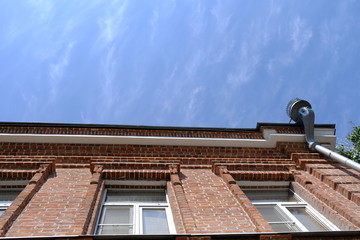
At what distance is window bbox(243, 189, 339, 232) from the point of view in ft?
20.2

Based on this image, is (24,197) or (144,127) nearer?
(24,197)

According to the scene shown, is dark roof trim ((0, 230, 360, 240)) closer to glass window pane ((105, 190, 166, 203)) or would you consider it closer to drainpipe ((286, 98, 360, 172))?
glass window pane ((105, 190, 166, 203))

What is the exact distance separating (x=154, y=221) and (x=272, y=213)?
251 cm

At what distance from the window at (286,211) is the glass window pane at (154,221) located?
6.80 ft

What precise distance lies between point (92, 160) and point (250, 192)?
3810mm

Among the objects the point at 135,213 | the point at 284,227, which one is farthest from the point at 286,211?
the point at 135,213

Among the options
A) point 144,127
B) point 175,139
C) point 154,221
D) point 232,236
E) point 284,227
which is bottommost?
point 232,236

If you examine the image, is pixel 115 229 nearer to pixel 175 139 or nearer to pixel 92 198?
pixel 92 198

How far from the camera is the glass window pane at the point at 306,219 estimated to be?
20.3ft

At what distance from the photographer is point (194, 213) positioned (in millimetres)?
5965

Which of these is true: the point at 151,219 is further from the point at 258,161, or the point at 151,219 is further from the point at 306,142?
the point at 306,142

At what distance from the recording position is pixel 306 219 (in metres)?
6.52

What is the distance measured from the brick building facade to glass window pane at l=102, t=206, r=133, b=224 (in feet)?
0.06

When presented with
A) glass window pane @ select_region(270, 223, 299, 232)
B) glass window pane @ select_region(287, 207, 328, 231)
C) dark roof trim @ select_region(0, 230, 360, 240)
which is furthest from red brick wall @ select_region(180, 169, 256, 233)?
glass window pane @ select_region(287, 207, 328, 231)
